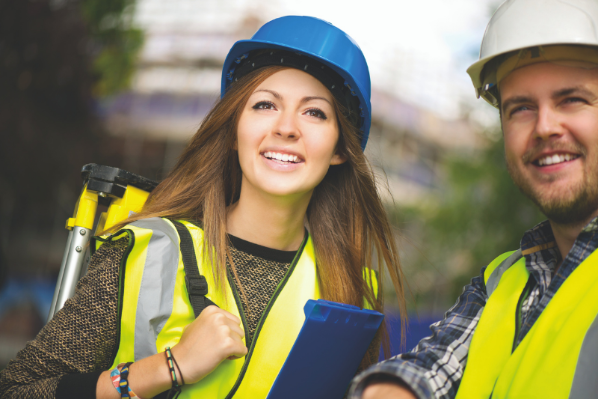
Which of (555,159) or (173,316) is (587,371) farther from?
(173,316)

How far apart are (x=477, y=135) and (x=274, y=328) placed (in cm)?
1017

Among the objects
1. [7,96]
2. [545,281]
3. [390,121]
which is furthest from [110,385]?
[390,121]

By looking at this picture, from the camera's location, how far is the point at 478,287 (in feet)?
6.45

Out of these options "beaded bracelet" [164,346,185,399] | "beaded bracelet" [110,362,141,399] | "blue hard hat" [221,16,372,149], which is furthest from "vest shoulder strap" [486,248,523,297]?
"beaded bracelet" [110,362,141,399]

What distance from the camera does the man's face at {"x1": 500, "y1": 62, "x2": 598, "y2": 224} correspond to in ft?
5.41

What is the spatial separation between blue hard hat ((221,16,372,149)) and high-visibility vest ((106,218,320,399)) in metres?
0.91

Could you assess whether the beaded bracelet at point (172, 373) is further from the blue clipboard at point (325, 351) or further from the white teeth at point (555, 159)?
the white teeth at point (555, 159)

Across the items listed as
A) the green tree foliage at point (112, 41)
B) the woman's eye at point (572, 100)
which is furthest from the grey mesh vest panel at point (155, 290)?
the green tree foliage at point (112, 41)

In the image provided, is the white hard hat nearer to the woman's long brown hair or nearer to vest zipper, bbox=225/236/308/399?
the woman's long brown hair

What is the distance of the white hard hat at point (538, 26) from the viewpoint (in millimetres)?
1704

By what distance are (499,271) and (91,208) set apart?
1840mm

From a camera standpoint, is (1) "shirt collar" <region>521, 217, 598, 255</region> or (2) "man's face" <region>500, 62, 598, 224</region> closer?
(2) "man's face" <region>500, 62, 598, 224</region>

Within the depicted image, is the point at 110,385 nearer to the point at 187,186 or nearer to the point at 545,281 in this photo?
the point at 187,186

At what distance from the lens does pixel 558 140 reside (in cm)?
168
